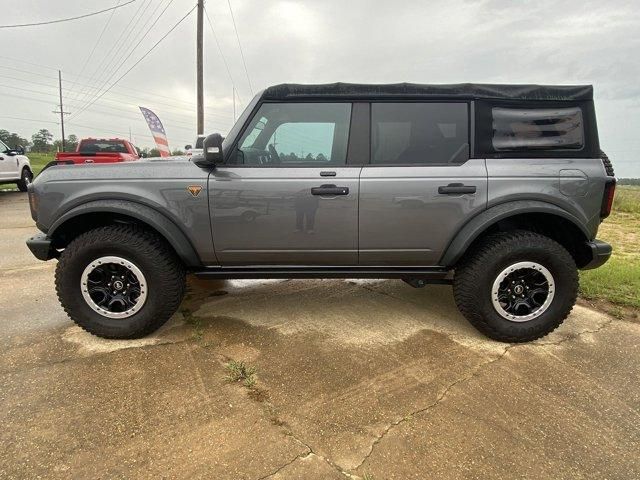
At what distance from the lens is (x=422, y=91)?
2895 millimetres

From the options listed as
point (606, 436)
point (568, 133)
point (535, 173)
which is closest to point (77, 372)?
point (606, 436)

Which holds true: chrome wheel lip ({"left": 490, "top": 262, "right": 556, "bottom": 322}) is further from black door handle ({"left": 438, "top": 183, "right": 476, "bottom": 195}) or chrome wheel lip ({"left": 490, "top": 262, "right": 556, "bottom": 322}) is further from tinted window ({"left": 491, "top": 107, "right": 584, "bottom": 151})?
tinted window ({"left": 491, "top": 107, "right": 584, "bottom": 151})

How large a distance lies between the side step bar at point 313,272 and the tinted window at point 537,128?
109 cm

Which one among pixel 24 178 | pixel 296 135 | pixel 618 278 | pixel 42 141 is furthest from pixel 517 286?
pixel 42 141

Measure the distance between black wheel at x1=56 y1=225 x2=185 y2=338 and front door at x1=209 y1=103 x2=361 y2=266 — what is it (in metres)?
0.45

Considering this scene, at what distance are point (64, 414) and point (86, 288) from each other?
103 cm

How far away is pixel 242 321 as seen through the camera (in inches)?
128

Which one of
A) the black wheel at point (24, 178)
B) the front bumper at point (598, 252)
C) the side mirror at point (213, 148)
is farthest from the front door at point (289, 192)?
the black wheel at point (24, 178)

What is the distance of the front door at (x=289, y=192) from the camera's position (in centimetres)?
281

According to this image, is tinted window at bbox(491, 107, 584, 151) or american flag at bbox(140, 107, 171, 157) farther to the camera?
american flag at bbox(140, 107, 171, 157)

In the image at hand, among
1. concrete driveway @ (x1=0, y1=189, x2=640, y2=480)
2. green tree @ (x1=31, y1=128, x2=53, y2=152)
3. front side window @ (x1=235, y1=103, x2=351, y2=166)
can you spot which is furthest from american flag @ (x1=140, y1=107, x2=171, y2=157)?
green tree @ (x1=31, y1=128, x2=53, y2=152)

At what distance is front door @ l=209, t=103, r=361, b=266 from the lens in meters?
2.81

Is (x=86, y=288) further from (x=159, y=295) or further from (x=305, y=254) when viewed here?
(x=305, y=254)

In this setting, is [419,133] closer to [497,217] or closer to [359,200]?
[359,200]
